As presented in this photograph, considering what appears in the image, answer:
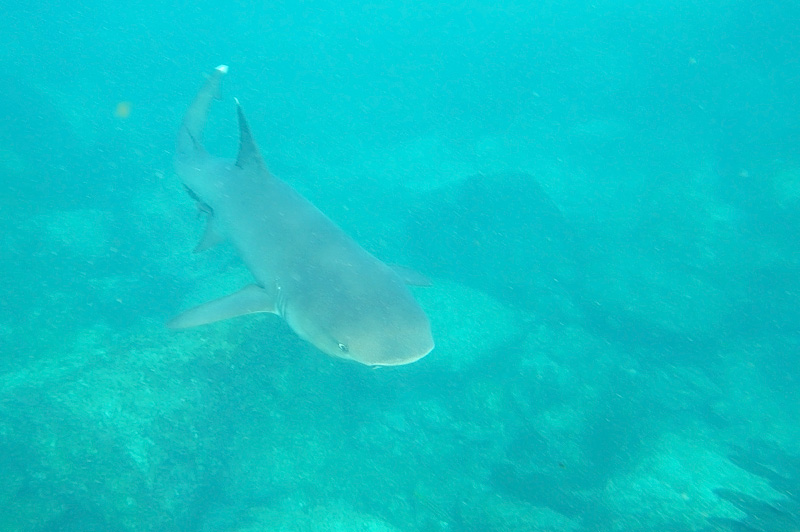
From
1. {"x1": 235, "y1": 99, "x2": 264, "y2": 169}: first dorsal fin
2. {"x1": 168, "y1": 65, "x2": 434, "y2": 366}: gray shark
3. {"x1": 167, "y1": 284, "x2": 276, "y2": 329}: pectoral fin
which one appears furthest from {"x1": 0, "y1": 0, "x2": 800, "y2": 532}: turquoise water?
{"x1": 235, "y1": 99, "x2": 264, "y2": 169}: first dorsal fin

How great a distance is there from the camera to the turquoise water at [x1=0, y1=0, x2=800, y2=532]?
18.6 feet

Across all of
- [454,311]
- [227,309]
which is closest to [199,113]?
[227,309]

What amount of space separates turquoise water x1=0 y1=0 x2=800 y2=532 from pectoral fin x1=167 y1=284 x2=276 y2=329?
1.59 metres

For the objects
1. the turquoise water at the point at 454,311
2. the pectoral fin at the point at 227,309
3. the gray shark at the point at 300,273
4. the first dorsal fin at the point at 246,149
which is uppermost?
the first dorsal fin at the point at 246,149

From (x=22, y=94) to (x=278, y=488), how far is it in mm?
20388

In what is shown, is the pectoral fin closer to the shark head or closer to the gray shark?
the gray shark

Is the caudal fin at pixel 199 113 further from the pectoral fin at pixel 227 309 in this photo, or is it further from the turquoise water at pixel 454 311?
the pectoral fin at pixel 227 309

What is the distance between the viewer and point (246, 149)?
5.67 metres

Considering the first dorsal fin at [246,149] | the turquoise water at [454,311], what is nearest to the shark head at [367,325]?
the first dorsal fin at [246,149]

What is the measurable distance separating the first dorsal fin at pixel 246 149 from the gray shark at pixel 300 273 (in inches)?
0.5

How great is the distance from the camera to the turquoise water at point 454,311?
5.66 meters

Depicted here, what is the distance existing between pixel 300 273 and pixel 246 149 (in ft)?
6.74

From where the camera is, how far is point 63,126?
16.3m

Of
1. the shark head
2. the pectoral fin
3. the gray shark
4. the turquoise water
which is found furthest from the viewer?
the turquoise water
